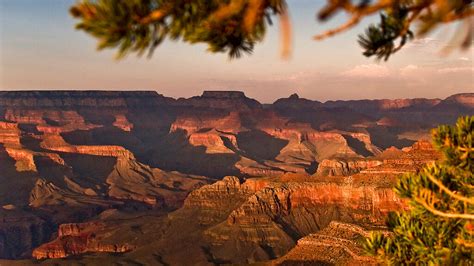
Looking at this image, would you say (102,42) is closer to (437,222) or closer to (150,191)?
(437,222)

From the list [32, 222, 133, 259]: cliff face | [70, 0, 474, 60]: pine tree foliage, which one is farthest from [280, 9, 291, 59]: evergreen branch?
[32, 222, 133, 259]: cliff face

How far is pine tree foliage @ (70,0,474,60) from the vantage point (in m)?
11.0

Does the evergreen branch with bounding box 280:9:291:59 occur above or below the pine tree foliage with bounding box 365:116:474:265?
above

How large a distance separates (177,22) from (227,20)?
95 cm

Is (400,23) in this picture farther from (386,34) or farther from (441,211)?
(441,211)

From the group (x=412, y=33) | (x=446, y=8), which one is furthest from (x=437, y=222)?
(x=446, y=8)

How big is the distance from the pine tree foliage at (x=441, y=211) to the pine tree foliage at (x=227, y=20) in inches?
133

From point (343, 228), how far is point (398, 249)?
52.6 m

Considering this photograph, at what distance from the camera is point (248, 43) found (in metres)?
13.0

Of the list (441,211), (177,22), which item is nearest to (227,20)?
(177,22)

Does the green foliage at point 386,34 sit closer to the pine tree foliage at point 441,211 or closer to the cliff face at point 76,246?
the pine tree foliage at point 441,211

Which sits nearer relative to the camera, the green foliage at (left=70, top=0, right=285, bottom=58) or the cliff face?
the green foliage at (left=70, top=0, right=285, bottom=58)

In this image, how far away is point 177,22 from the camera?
12438 mm

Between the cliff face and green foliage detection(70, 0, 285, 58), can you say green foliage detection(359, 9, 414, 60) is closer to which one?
green foliage detection(70, 0, 285, 58)
